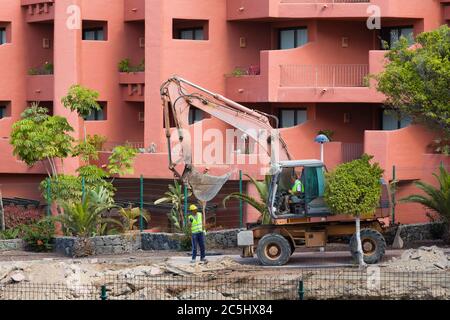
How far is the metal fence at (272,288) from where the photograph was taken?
36.1 meters

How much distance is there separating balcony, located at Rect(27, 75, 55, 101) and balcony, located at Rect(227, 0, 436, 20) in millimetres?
7819

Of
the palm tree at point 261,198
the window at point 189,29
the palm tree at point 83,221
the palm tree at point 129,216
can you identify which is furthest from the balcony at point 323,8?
the palm tree at point 83,221

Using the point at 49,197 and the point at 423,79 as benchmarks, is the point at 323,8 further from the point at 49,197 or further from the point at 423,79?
the point at 49,197

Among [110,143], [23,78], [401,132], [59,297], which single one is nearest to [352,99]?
[401,132]

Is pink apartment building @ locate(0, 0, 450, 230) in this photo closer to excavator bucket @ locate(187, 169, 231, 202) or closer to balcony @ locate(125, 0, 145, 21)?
balcony @ locate(125, 0, 145, 21)

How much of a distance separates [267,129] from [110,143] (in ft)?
39.7

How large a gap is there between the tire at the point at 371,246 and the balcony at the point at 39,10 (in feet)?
61.2

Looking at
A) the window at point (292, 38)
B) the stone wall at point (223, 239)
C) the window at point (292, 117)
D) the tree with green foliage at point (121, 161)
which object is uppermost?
the window at point (292, 38)

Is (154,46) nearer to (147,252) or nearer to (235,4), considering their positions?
(235,4)

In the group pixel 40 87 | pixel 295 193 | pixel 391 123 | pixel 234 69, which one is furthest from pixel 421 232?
pixel 40 87

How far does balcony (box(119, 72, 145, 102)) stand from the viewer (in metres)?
52.6

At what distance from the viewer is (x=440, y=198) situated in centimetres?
4353

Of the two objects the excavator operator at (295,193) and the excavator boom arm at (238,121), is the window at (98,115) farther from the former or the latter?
the excavator operator at (295,193)

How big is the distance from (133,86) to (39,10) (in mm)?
4728
